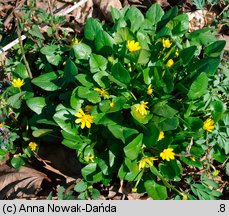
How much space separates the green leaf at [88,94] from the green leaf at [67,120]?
15 centimetres

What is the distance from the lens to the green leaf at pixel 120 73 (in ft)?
8.61

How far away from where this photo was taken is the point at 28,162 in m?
3.21

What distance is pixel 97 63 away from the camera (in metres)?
2.76

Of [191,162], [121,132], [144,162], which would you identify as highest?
[121,132]

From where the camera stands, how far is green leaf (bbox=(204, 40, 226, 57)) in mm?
2792

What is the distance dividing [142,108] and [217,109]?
0.53 metres

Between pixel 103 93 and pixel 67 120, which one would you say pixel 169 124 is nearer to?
pixel 103 93

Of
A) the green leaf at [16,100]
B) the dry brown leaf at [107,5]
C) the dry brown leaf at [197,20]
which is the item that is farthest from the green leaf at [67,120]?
the dry brown leaf at [197,20]

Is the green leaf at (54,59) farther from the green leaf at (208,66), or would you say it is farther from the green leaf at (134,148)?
the green leaf at (208,66)

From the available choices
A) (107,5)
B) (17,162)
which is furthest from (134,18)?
(17,162)

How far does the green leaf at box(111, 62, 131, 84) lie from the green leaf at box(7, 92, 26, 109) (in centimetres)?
84

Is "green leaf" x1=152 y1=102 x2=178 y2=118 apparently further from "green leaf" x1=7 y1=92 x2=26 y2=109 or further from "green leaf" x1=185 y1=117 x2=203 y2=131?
"green leaf" x1=7 y1=92 x2=26 y2=109

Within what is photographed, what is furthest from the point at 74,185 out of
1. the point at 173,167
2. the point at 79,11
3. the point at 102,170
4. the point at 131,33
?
the point at 79,11

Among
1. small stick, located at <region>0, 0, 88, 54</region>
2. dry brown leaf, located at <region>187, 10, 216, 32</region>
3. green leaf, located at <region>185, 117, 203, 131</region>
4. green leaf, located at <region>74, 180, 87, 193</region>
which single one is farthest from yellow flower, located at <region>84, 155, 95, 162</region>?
dry brown leaf, located at <region>187, 10, 216, 32</region>
